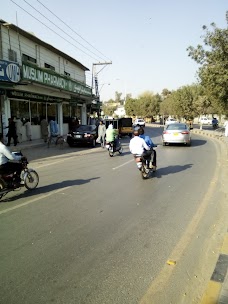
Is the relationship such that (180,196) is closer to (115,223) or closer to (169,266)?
(115,223)

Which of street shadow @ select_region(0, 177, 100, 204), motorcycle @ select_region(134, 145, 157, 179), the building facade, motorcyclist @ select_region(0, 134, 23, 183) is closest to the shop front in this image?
the building facade

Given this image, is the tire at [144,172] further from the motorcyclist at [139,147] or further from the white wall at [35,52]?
the white wall at [35,52]

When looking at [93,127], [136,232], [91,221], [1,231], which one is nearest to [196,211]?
[136,232]

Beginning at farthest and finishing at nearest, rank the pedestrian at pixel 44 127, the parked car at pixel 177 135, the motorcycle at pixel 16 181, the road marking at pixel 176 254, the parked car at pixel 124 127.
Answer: the parked car at pixel 124 127, the pedestrian at pixel 44 127, the parked car at pixel 177 135, the motorcycle at pixel 16 181, the road marking at pixel 176 254

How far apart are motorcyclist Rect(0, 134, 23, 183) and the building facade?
33.0 feet

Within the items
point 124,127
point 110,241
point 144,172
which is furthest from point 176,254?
point 124,127

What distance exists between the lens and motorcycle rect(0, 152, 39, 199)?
22.2 ft

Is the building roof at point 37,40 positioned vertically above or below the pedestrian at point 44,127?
above

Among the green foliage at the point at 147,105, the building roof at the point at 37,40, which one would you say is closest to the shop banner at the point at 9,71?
the building roof at the point at 37,40

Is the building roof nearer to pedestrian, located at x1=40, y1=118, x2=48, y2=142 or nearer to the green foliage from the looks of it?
pedestrian, located at x1=40, y1=118, x2=48, y2=142

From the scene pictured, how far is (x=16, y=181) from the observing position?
23.5ft

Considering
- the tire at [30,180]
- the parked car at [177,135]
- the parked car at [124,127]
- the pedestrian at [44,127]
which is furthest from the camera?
the parked car at [124,127]

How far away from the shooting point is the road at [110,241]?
10.7 feet

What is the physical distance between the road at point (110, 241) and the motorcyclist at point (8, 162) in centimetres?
63
